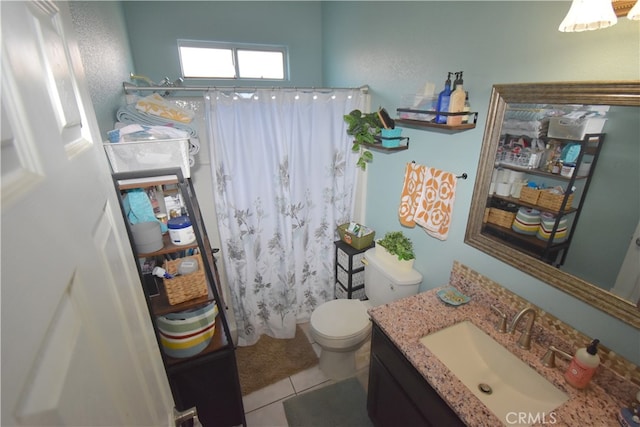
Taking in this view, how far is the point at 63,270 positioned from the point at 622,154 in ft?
4.77

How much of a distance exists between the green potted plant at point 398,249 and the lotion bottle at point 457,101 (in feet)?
2.77

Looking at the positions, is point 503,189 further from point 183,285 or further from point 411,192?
point 183,285

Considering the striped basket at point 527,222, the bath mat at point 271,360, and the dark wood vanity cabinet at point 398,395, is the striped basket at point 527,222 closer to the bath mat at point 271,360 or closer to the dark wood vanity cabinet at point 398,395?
the dark wood vanity cabinet at point 398,395

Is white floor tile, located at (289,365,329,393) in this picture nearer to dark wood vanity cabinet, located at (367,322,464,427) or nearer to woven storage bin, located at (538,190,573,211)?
dark wood vanity cabinet, located at (367,322,464,427)


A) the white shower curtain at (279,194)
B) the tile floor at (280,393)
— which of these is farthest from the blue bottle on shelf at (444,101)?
the tile floor at (280,393)

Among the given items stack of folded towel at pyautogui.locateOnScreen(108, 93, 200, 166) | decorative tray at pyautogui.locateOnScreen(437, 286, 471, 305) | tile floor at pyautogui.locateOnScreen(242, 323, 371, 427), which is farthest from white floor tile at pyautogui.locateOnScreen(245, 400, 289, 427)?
stack of folded towel at pyautogui.locateOnScreen(108, 93, 200, 166)

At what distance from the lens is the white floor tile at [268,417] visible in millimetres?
1827

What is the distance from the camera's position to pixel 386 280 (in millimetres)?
1960

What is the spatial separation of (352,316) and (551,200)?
1348 millimetres

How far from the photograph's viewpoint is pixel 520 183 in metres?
1.29

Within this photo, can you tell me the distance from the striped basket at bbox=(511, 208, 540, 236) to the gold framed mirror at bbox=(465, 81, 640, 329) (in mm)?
99

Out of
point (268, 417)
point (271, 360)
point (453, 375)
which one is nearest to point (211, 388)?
point (268, 417)

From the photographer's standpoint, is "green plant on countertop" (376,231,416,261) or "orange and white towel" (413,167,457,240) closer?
"orange and white towel" (413,167,457,240)

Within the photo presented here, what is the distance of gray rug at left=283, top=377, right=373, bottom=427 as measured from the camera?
71.8 inches
